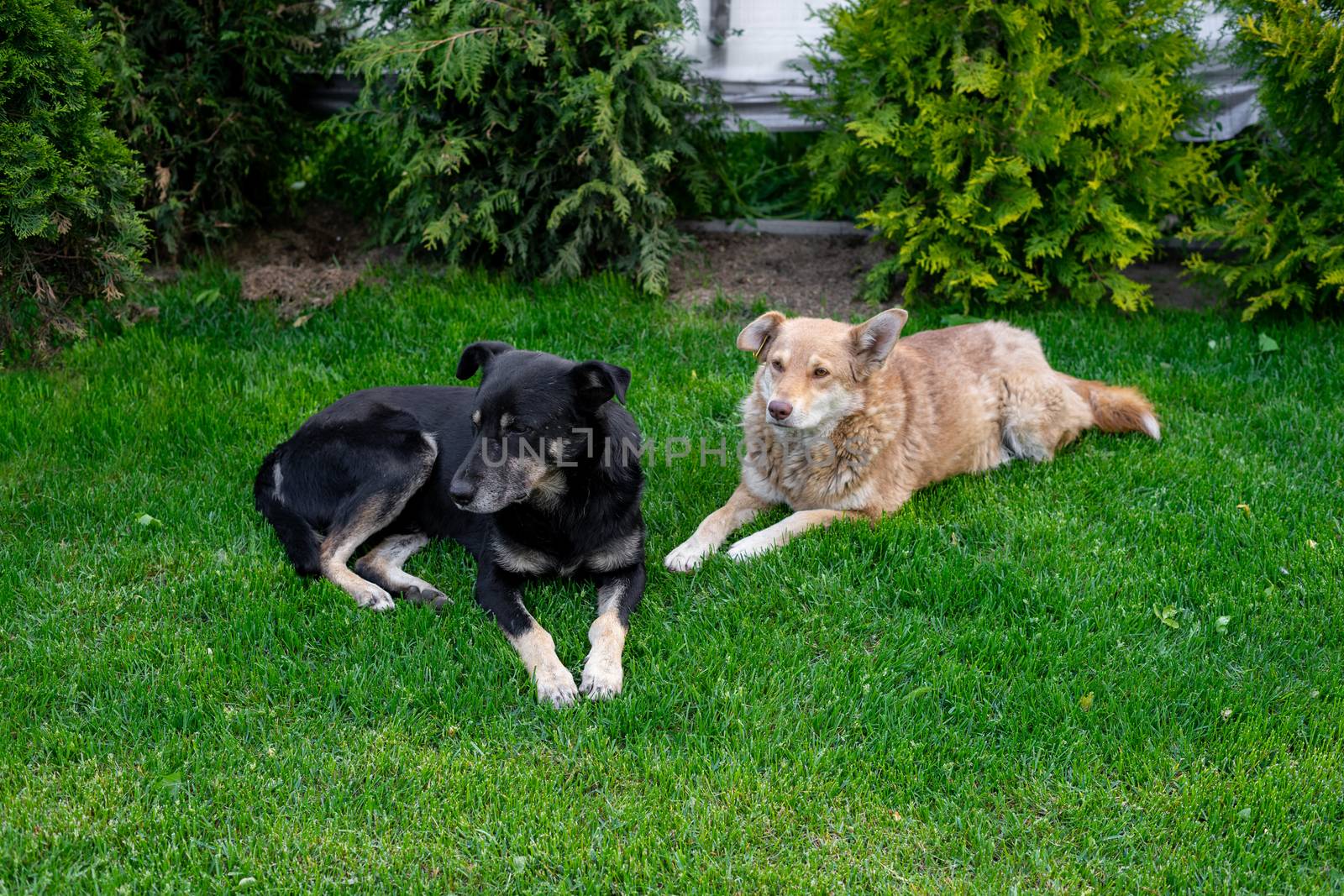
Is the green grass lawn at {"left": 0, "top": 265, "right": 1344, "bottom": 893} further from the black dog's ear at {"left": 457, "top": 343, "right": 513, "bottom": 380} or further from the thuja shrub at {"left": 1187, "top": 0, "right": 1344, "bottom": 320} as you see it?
the thuja shrub at {"left": 1187, "top": 0, "right": 1344, "bottom": 320}

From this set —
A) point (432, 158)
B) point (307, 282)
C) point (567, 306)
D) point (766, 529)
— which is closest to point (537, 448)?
point (766, 529)

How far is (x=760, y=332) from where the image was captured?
5.23m

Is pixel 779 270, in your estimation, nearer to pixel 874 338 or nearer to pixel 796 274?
pixel 796 274

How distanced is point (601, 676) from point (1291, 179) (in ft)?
19.2

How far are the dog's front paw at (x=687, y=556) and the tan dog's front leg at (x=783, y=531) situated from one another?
0.41ft

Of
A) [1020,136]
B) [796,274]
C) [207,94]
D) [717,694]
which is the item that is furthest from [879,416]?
[207,94]

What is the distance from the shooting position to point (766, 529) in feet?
16.1

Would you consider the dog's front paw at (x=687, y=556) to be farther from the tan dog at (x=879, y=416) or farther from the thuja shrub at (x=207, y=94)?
the thuja shrub at (x=207, y=94)

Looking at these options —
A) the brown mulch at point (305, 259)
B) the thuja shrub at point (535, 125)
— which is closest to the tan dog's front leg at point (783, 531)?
the thuja shrub at point (535, 125)

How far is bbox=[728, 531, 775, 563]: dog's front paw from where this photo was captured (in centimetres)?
475

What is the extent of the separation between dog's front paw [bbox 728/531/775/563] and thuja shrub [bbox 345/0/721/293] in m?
2.83

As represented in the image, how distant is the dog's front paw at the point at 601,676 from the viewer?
3.82 m

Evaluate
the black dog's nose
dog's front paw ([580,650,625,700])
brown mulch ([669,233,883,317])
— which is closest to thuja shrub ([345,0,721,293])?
brown mulch ([669,233,883,317])

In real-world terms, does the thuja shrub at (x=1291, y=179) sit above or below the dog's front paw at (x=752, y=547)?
above
